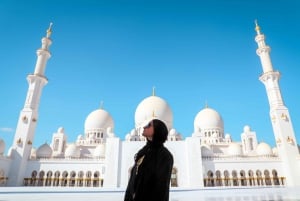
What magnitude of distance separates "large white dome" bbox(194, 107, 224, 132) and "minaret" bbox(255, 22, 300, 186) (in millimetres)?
8531

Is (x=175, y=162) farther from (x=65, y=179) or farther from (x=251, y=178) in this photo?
(x=65, y=179)

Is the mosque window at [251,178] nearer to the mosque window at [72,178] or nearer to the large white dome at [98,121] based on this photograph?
the mosque window at [72,178]

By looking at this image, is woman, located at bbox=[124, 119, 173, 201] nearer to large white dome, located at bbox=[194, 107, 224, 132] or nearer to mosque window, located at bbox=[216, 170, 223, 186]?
mosque window, located at bbox=[216, 170, 223, 186]

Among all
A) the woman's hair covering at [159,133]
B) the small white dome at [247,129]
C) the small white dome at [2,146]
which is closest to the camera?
the woman's hair covering at [159,133]

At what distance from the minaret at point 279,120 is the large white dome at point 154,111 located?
12.9 metres

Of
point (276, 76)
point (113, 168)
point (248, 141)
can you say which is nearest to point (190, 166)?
point (113, 168)

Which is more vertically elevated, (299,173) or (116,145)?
(116,145)

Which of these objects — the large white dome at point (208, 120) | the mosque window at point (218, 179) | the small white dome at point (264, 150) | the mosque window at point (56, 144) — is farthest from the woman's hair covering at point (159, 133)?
the large white dome at point (208, 120)

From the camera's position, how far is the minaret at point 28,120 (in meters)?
20.3

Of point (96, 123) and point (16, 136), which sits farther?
point (96, 123)

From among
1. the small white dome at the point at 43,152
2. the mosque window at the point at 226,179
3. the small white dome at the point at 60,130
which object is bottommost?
the mosque window at the point at 226,179

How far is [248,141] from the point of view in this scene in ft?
91.8

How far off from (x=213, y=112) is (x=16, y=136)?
86.8ft

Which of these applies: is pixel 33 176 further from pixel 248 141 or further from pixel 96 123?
pixel 248 141
